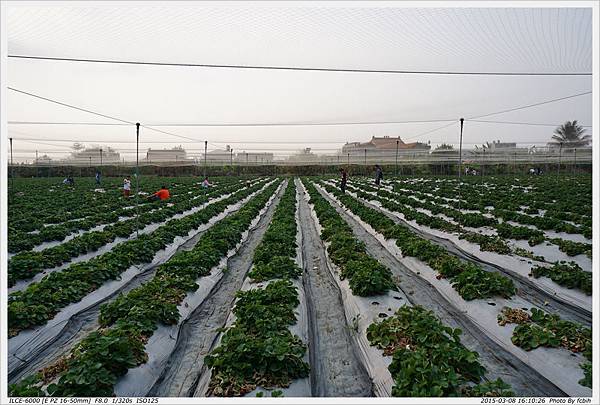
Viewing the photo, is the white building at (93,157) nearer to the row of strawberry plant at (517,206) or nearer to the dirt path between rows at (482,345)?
the row of strawberry plant at (517,206)

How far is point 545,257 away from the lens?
845cm

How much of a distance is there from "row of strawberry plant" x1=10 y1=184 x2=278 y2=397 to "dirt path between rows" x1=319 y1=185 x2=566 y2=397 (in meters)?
4.16

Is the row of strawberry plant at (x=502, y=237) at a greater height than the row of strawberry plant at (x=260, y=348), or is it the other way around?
the row of strawberry plant at (x=502, y=237)

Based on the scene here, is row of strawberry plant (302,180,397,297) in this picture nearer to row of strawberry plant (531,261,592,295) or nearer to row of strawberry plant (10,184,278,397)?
row of strawberry plant (531,261,592,295)

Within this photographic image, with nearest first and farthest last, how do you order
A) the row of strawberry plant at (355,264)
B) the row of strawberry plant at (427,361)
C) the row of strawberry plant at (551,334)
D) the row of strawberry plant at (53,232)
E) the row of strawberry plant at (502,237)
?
the row of strawberry plant at (427,361), the row of strawberry plant at (551,334), the row of strawberry plant at (355,264), the row of strawberry plant at (502,237), the row of strawberry plant at (53,232)

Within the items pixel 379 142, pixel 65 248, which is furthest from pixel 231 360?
pixel 379 142

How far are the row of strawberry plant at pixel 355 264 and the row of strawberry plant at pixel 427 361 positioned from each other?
126 cm

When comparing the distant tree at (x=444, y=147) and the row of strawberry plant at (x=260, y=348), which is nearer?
the row of strawberry plant at (x=260, y=348)

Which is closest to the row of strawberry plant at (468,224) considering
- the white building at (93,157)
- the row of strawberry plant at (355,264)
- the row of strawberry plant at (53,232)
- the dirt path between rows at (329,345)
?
the row of strawberry plant at (355,264)

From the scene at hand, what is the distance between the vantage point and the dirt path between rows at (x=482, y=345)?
452 centimetres

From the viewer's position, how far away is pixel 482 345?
17.9 feet

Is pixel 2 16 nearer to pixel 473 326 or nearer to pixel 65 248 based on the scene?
pixel 65 248

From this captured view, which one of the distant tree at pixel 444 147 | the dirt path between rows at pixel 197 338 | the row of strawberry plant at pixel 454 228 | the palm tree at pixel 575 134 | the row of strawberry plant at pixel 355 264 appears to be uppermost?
the distant tree at pixel 444 147

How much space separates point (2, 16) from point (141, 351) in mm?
4576
